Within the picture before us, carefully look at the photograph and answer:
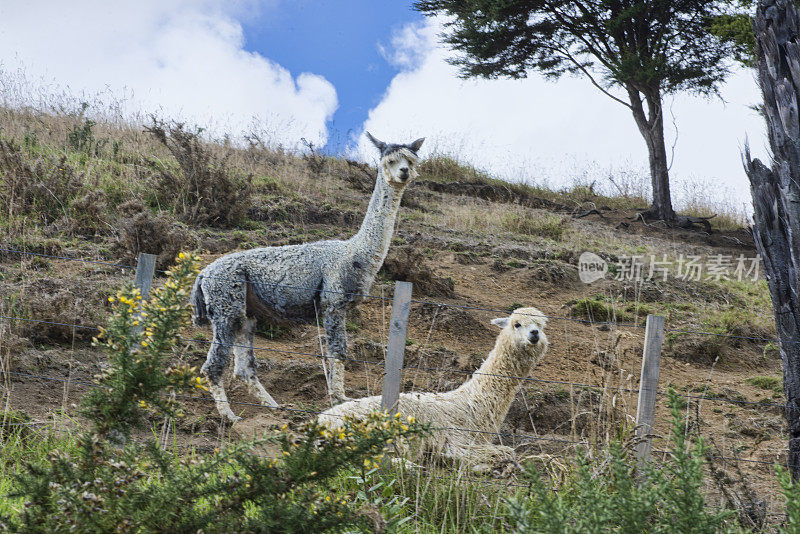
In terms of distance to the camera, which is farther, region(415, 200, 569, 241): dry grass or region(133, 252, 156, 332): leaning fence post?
region(415, 200, 569, 241): dry grass

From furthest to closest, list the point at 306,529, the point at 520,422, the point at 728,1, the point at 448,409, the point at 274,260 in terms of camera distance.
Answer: the point at 728,1 → the point at 520,422 → the point at 274,260 → the point at 448,409 → the point at 306,529

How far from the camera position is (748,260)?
1577 centimetres

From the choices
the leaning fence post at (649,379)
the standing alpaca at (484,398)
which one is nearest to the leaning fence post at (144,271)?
the standing alpaca at (484,398)

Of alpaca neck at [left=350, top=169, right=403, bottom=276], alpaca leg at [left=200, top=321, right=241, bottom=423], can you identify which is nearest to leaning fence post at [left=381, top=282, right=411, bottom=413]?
alpaca neck at [left=350, top=169, right=403, bottom=276]

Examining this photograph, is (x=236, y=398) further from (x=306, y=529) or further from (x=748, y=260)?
(x=748, y=260)

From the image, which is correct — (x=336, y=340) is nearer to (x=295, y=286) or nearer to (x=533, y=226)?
(x=295, y=286)

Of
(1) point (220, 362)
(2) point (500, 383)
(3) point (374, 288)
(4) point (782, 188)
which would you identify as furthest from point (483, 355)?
(4) point (782, 188)

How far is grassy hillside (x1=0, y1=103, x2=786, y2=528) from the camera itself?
5648 millimetres

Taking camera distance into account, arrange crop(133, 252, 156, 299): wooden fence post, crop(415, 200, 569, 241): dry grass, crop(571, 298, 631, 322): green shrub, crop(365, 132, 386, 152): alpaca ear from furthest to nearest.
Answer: crop(415, 200, 569, 241): dry grass → crop(571, 298, 631, 322): green shrub → crop(365, 132, 386, 152): alpaca ear → crop(133, 252, 156, 299): wooden fence post

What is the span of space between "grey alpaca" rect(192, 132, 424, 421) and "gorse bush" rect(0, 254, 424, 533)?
2.81 meters

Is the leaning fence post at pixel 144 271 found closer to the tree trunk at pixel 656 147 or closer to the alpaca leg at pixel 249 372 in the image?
the alpaca leg at pixel 249 372

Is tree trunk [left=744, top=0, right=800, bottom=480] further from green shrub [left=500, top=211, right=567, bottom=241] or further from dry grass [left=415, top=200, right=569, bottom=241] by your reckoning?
green shrub [left=500, top=211, right=567, bottom=241]

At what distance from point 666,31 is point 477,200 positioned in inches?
261

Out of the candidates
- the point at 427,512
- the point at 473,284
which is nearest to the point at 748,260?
the point at 473,284
